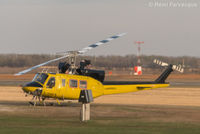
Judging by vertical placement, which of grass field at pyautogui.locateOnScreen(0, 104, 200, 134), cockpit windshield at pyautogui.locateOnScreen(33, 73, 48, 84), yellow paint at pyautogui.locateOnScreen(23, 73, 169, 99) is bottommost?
grass field at pyautogui.locateOnScreen(0, 104, 200, 134)

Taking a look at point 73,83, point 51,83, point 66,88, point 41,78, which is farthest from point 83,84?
point 41,78

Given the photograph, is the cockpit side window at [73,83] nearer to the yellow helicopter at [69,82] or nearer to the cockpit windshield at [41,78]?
the yellow helicopter at [69,82]

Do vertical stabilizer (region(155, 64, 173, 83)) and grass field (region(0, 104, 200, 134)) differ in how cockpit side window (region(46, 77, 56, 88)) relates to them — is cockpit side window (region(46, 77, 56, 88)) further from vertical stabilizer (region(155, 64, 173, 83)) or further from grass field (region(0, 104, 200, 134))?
vertical stabilizer (region(155, 64, 173, 83))

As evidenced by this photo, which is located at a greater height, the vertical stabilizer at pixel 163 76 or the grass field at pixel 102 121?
the vertical stabilizer at pixel 163 76

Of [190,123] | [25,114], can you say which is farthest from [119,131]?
[25,114]

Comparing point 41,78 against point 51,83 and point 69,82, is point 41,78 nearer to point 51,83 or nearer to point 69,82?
point 51,83

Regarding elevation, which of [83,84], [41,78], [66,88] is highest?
[41,78]

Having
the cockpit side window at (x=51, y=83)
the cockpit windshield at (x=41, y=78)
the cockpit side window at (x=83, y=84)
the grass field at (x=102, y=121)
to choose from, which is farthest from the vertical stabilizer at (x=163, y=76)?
the cockpit windshield at (x=41, y=78)

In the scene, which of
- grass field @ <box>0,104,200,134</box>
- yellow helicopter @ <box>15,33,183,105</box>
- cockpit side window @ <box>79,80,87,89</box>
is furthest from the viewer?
cockpit side window @ <box>79,80,87,89</box>

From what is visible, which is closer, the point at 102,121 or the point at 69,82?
the point at 102,121

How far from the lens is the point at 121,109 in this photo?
27.3 m

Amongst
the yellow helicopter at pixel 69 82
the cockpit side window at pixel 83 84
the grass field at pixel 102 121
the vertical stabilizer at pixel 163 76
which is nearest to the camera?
the grass field at pixel 102 121

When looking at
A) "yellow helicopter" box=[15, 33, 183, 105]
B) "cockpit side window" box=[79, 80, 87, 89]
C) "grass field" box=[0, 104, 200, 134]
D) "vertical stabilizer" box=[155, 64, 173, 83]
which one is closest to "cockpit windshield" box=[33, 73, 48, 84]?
"yellow helicopter" box=[15, 33, 183, 105]

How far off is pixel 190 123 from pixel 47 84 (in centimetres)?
997
